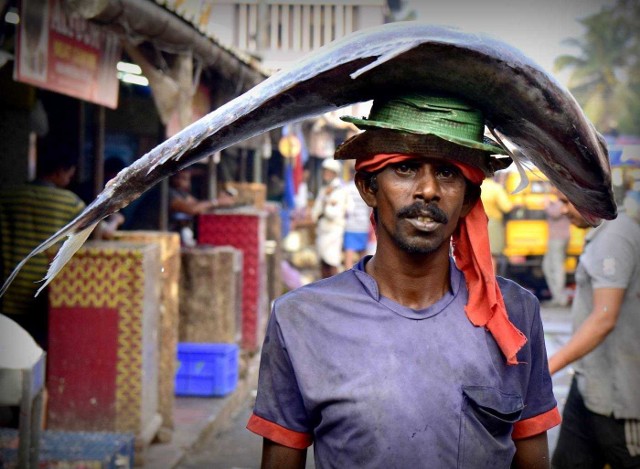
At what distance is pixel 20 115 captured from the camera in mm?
8047

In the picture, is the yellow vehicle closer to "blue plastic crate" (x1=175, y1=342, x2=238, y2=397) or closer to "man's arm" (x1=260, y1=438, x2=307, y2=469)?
"blue plastic crate" (x1=175, y1=342, x2=238, y2=397)

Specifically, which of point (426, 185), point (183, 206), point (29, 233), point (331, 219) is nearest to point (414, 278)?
point (426, 185)

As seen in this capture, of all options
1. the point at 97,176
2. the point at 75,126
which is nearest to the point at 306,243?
the point at 75,126

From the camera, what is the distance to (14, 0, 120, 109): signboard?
518 cm

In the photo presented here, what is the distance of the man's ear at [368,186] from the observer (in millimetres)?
2604

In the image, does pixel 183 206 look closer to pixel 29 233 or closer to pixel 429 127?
pixel 29 233

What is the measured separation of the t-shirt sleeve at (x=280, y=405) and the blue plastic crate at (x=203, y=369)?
5.82 meters

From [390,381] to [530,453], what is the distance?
521 millimetres

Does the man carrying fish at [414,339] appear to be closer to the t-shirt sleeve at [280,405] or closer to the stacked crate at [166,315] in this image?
the t-shirt sleeve at [280,405]

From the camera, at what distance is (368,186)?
8.67ft

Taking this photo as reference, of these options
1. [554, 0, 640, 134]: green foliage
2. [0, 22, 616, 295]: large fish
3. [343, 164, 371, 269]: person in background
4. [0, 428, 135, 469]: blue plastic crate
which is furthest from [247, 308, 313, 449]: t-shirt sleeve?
[554, 0, 640, 134]: green foliage

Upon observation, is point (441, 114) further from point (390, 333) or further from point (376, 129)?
point (390, 333)

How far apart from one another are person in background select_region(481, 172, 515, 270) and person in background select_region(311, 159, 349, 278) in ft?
7.55

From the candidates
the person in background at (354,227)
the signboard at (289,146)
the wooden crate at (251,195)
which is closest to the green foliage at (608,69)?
the signboard at (289,146)
